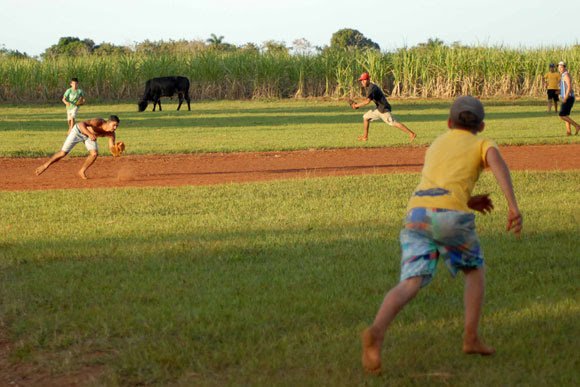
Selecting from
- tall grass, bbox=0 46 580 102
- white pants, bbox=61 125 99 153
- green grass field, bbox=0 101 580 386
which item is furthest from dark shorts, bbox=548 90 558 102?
white pants, bbox=61 125 99 153

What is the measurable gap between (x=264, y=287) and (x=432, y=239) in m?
2.41

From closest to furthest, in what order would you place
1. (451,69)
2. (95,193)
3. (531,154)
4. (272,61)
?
(95,193), (531,154), (451,69), (272,61)

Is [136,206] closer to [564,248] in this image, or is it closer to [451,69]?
[564,248]

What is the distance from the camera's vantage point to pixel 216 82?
44969mm

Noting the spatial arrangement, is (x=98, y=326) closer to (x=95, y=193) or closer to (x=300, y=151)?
(x=95, y=193)

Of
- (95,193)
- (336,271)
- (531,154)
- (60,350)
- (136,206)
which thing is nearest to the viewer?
(60,350)

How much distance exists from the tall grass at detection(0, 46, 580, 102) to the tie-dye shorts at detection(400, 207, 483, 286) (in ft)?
122

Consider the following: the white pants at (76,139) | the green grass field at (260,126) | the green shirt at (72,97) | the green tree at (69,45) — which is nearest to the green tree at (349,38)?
the green tree at (69,45)

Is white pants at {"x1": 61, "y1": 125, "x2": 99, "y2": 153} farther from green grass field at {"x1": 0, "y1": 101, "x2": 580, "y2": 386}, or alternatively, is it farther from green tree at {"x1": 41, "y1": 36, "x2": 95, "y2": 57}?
green tree at {"x1": 41, "y1": 36, "x2": 95, "y2": 57}

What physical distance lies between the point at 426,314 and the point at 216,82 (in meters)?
39.1

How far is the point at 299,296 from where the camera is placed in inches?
281

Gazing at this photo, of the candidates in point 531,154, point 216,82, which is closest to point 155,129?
point 531,154

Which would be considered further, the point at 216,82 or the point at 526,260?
the point at 216,82

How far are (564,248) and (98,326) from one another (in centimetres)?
464
